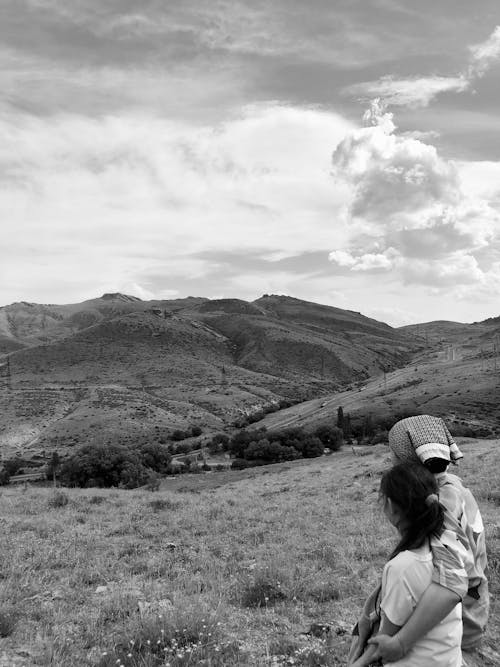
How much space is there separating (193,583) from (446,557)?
18.4ft

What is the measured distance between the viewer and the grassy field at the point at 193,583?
5.20 metres

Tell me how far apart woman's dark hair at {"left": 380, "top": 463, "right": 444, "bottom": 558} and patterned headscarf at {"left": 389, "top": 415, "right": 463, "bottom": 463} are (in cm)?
33

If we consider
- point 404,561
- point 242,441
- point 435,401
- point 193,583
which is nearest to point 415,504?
point 404,561

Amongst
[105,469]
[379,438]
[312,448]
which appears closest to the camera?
[105,469]

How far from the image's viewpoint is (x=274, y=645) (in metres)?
5.32

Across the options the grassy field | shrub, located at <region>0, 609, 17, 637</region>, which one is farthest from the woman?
shrub, located at <region>0, 609, 17, 637</region>

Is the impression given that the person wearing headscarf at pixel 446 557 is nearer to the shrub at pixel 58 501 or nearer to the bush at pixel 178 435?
the shrub at pixel 58 501

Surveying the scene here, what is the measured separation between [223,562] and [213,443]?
231 ft

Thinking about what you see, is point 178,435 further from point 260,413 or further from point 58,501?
point 58,501

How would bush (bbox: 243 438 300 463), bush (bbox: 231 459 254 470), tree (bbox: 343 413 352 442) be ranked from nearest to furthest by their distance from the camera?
1. bush (bbox: 231 459 254 470)
2. bush (bbox: 243 438 300 463)
3. tree (bbox: 343 413 352 442)

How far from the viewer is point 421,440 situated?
3352 millimetres

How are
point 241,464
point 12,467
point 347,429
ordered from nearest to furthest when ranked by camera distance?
1. point 241,464
2. point 12,467
3. point 347,429

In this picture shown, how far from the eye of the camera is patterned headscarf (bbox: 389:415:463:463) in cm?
331

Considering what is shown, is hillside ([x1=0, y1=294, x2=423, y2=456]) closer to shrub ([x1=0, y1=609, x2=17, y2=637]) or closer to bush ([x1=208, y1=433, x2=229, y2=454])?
bush ([x1=208, y1=433, x2=229, y2=454])
